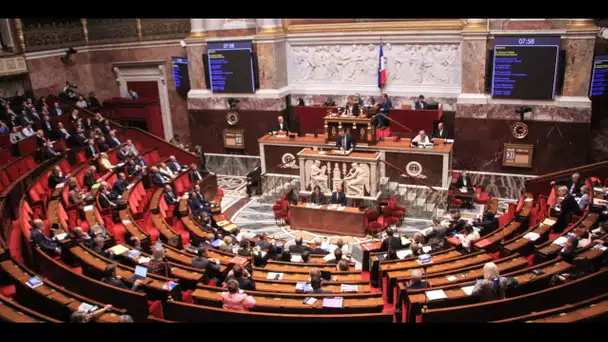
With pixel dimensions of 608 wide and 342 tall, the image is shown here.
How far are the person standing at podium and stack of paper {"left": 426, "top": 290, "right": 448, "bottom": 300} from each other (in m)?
5.29

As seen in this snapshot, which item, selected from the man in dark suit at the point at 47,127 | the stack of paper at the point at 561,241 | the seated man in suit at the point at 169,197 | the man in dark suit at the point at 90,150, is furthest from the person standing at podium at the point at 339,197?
the man in dark suit at the point at 47,127

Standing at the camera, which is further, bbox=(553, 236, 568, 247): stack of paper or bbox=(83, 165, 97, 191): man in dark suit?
bbox=(83, 165, 97, 191): man in dark suit

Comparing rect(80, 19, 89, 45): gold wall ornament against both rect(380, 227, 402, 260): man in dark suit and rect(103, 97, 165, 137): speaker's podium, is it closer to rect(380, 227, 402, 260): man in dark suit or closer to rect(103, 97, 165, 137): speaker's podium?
rect(103, 97, 165, 137): speaker's podium

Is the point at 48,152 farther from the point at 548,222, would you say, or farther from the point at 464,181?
the point at 548,222

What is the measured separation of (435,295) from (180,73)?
12.9m

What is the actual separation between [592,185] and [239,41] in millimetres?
10265

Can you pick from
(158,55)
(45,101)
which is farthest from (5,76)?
(158,55)

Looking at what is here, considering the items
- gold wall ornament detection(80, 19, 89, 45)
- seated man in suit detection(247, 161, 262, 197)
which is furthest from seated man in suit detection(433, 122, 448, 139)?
gold wall ornament detection(80, 19, 89, 45)

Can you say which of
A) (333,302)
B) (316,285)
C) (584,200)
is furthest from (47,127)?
(584,200)

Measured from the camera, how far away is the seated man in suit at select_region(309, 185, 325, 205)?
11.5 m

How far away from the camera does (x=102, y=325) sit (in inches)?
97.2

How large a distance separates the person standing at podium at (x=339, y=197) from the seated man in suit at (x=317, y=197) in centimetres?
23

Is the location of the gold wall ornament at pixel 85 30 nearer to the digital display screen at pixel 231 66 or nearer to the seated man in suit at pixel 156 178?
the digital display screen at pixel 231 66
